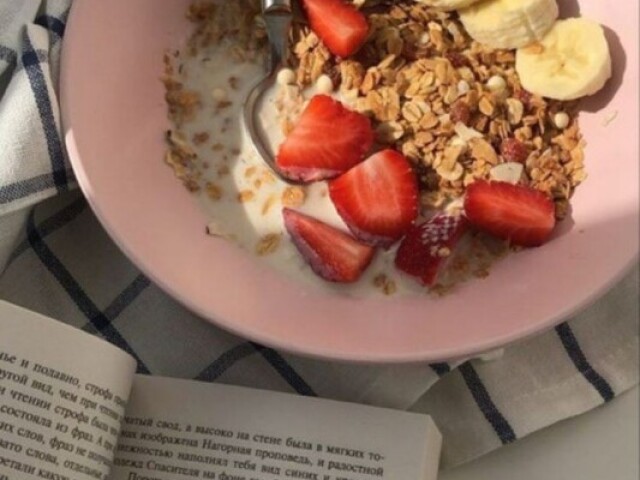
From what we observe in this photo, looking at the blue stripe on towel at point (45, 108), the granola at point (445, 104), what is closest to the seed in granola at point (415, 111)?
the granola at point (445, 104)

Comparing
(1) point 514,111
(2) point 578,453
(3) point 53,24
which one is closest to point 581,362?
(2) point 578,453

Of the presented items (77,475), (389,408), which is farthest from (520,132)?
(77,475)

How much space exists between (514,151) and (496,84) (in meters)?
0.04

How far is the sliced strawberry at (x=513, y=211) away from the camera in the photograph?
0.68 metres

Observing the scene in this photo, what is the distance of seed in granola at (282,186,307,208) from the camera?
0.72m

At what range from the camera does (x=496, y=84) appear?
28.2 inches

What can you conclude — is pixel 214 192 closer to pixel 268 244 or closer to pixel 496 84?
pixel 268 244

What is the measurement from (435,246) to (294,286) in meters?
0.09

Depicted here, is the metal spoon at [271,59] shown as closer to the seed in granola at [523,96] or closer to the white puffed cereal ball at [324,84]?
the white puffed cereal ball at [324,84]

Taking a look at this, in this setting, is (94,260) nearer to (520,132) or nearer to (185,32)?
(185,32)

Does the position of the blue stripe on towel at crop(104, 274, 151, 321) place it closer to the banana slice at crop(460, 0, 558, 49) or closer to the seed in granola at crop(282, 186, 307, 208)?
the seed in granola at crop(282, 186, 307, 208)

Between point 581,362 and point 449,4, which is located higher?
point 449,4

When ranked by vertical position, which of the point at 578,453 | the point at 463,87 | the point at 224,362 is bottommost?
the point at 578,453

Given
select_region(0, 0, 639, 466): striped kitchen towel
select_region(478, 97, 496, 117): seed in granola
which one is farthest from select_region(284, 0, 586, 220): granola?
select_region(0, 0, 639, 466): striped kitchen towel
